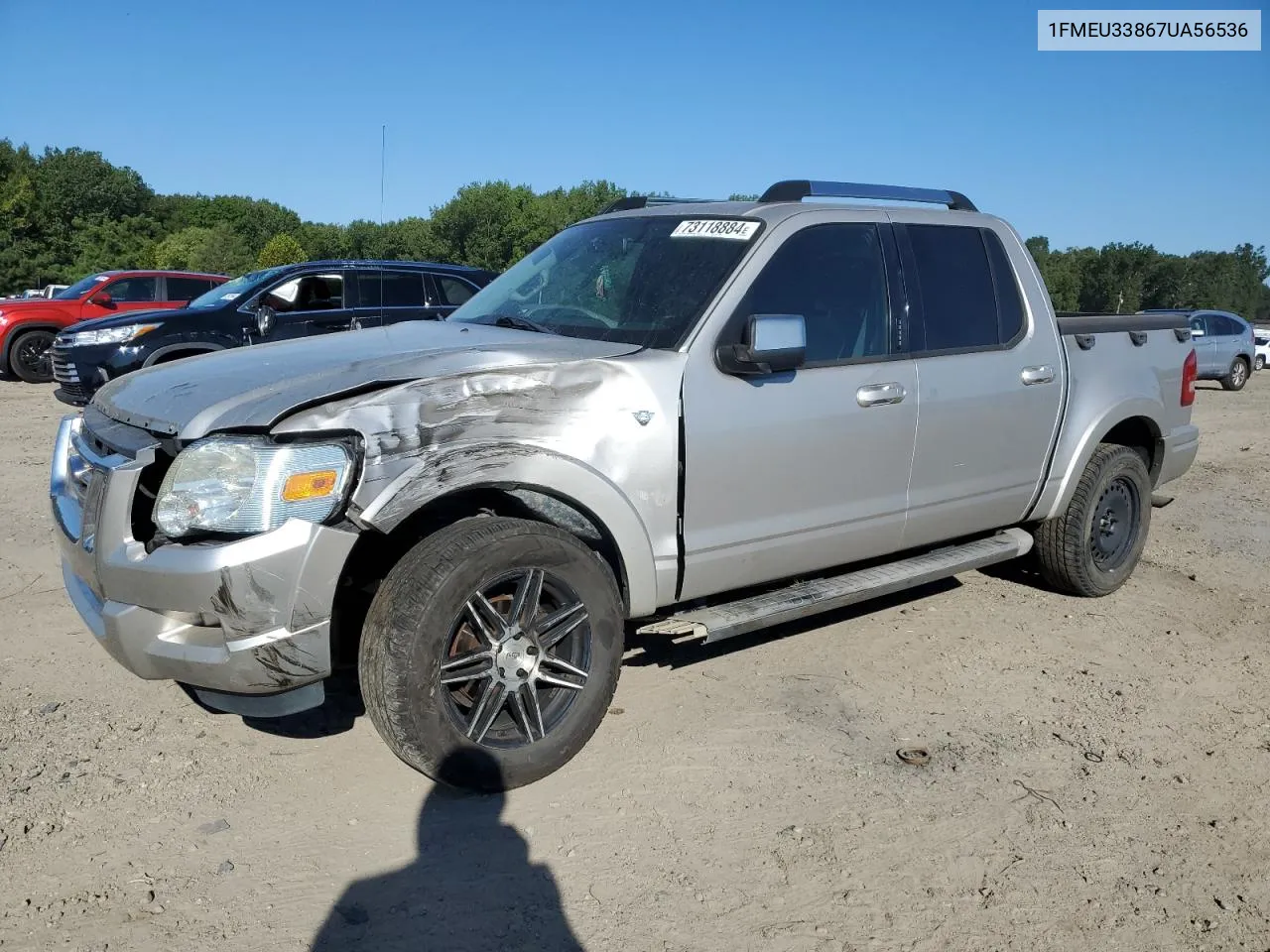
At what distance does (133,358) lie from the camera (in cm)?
1014

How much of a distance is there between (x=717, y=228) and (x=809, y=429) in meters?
0.91

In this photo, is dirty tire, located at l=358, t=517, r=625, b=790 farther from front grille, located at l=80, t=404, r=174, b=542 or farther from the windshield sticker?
the windshield sticker

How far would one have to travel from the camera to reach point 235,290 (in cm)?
1083

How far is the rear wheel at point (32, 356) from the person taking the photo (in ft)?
50.9

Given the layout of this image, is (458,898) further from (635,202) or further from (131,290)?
(131,290)

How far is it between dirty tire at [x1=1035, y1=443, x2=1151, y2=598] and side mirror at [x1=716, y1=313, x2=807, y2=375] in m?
2.31

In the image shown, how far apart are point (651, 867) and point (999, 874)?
1001mm

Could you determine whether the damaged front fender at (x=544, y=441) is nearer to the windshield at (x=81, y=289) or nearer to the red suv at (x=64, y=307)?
the red suv at (x=64, y=307)

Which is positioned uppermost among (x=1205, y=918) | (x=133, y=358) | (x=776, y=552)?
(x=133, y=358)

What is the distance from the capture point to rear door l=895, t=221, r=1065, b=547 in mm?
4441

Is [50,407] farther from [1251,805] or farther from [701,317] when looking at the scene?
[1251,805]

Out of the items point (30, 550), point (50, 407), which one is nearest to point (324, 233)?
point (50, 407)

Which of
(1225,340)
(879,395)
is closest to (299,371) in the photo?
(879,395)

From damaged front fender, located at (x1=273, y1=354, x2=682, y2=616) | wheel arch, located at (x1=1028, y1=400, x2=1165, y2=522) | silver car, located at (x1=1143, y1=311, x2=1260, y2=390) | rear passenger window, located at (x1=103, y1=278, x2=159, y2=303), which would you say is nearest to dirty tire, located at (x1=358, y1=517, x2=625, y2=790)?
damaged front fender, located at (x1=273, y1=354, x2=682, y2=616)
